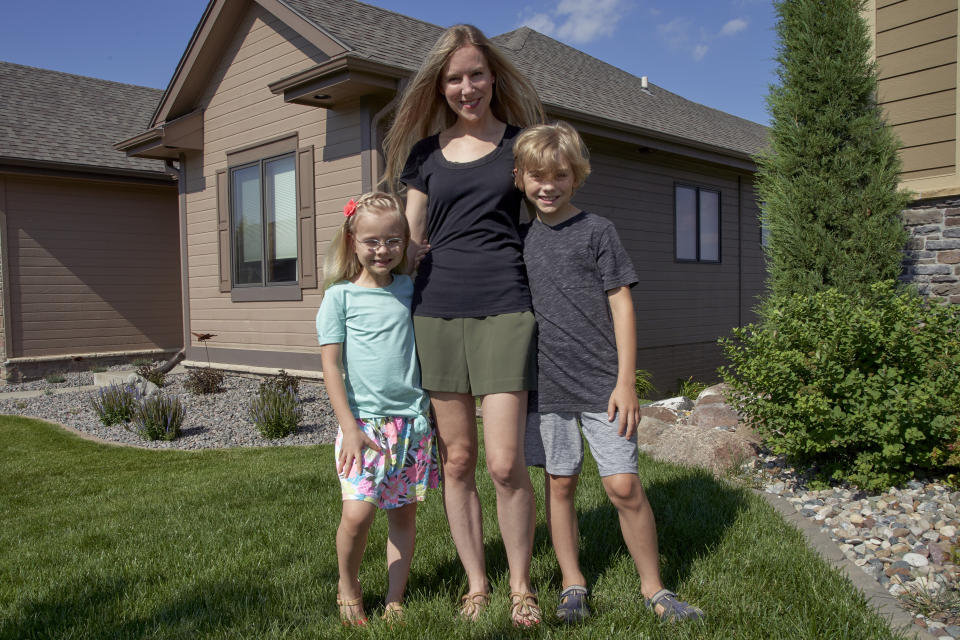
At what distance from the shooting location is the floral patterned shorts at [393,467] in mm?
2539

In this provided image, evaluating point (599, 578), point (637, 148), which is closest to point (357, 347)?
point (599, 578)

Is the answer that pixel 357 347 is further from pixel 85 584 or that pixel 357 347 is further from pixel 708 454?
pixel 708 454

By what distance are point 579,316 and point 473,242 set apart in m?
0.46

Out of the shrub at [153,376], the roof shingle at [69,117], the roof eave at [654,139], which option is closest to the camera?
the roof eave at [654,139]

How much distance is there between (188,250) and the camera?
36.6ft

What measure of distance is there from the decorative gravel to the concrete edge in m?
4.20

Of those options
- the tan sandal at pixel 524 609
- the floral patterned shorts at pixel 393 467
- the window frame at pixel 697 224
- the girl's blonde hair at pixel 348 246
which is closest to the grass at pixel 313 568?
the tan sandal at pixel 524 609

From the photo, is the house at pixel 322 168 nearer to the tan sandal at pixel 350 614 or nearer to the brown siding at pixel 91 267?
the brown siding at pixel 91 267

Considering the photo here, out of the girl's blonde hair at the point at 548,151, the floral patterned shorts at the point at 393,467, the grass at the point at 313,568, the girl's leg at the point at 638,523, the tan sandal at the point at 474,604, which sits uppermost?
the girl's blonde hair at the point at 548,151

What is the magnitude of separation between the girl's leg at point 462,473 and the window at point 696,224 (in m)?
9.76

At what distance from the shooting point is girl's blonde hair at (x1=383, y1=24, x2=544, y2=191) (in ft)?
9.03

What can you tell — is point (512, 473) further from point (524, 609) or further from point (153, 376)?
point (153, 376)

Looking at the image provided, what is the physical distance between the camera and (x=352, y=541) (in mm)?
2520

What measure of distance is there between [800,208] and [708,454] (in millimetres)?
2176
